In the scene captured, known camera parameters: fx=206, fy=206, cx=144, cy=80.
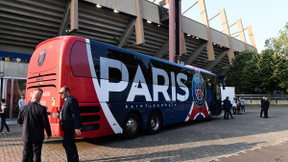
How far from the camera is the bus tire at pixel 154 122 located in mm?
8328

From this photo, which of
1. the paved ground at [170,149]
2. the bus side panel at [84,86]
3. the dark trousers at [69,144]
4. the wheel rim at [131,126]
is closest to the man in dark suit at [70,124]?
the dark trousers at [69,144]

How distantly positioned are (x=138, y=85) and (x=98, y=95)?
194 cm

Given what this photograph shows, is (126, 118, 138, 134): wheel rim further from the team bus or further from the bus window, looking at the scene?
the bus window

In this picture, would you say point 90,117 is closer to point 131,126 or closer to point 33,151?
point 131,126

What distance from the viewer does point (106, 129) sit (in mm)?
6426

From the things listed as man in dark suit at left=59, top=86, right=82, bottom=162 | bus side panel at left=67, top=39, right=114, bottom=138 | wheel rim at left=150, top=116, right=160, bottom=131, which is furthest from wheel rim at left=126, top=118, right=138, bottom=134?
man in dark suit at left=59, top=86, right=82, bottom=162

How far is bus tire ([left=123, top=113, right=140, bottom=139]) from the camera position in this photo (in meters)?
7.25

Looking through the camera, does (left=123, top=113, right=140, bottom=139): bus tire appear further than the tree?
No

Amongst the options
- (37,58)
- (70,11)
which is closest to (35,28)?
(70,11)

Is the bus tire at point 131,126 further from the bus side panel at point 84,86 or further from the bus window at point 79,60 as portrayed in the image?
the bus window at point 79,60

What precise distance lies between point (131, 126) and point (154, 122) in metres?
1.52

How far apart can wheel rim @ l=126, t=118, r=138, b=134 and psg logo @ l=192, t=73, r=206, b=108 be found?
483cm

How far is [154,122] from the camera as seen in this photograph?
28.5ft

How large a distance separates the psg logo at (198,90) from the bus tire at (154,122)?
336 centimetres
